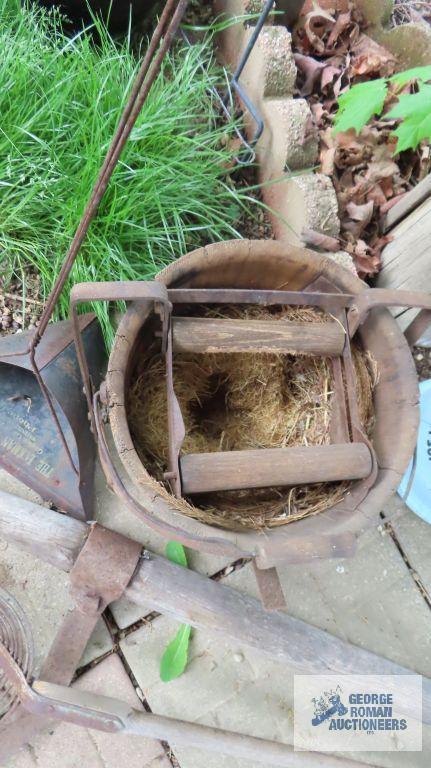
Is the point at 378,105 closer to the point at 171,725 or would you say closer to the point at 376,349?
the point at 376,349

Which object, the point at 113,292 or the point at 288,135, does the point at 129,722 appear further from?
the point at 288,135

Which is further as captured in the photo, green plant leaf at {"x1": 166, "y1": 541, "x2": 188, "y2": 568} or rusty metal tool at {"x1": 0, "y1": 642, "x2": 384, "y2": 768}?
green plant leaf at {"x1": 166, "y1": 541, "x2": 188, "y2": 568}

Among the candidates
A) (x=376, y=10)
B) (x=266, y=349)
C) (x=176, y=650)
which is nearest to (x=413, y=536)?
(x=176, y=650)

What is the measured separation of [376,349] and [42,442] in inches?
38.7

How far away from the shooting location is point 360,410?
4.03 ft

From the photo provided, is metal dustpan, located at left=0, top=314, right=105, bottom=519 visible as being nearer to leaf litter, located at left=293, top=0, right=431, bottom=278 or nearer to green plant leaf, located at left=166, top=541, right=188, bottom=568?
green plant leaf, located at left=166, top=541, right=188, bottom=568

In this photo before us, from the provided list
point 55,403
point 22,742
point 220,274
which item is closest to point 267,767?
point 22,742

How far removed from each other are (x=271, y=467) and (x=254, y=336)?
1.01 ft

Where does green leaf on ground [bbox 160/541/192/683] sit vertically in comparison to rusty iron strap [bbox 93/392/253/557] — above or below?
below

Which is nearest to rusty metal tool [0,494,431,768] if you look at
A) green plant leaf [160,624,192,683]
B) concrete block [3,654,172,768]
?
concrete block [3,654,172,768]

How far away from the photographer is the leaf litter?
163 cm

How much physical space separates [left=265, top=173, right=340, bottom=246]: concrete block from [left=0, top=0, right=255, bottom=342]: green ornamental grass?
0.58ft

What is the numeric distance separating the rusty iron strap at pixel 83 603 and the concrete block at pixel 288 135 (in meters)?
1.25

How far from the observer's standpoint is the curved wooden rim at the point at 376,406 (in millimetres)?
987
